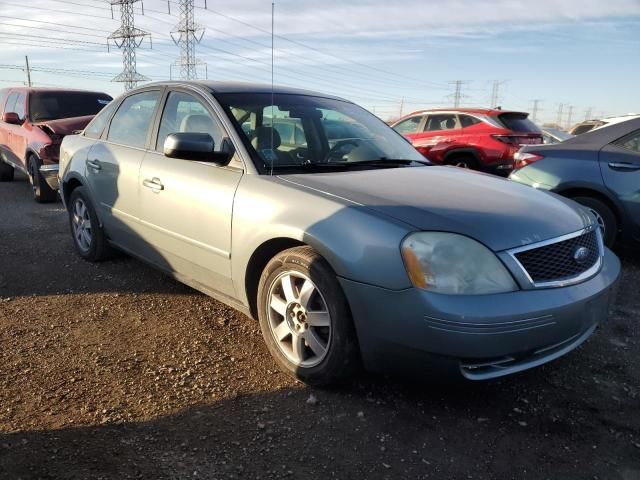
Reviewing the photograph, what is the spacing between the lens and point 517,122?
30.4ft

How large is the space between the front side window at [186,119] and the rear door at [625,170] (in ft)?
12.0

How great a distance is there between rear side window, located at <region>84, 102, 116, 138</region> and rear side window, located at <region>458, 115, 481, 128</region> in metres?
6.50

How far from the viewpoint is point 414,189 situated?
9.36 feet

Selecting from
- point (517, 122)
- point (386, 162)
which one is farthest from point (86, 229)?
point (517, 122)

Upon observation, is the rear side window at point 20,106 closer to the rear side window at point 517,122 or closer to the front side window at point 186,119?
the front side window at point 186,119

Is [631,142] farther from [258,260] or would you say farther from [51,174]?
[51,174]

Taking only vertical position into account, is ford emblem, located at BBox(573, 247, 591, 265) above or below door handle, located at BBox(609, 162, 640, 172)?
below

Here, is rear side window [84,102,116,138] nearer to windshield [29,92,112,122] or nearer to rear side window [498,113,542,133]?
windshield [29,92,112,122]

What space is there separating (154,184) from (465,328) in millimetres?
2363

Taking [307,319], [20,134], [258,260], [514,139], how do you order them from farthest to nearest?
[514,139]
[20,134]
[258,260]
[307,319]

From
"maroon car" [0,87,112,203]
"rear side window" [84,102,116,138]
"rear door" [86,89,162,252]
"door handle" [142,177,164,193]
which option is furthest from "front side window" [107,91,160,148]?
"maroon car" [0,87,112,203]

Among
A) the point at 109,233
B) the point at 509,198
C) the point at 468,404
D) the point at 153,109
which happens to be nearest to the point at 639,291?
the point at 509,198

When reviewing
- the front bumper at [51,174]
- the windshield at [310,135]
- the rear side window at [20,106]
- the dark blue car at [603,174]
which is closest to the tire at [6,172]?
the rear side window at [20,106]

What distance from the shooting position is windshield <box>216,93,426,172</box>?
3.27m
